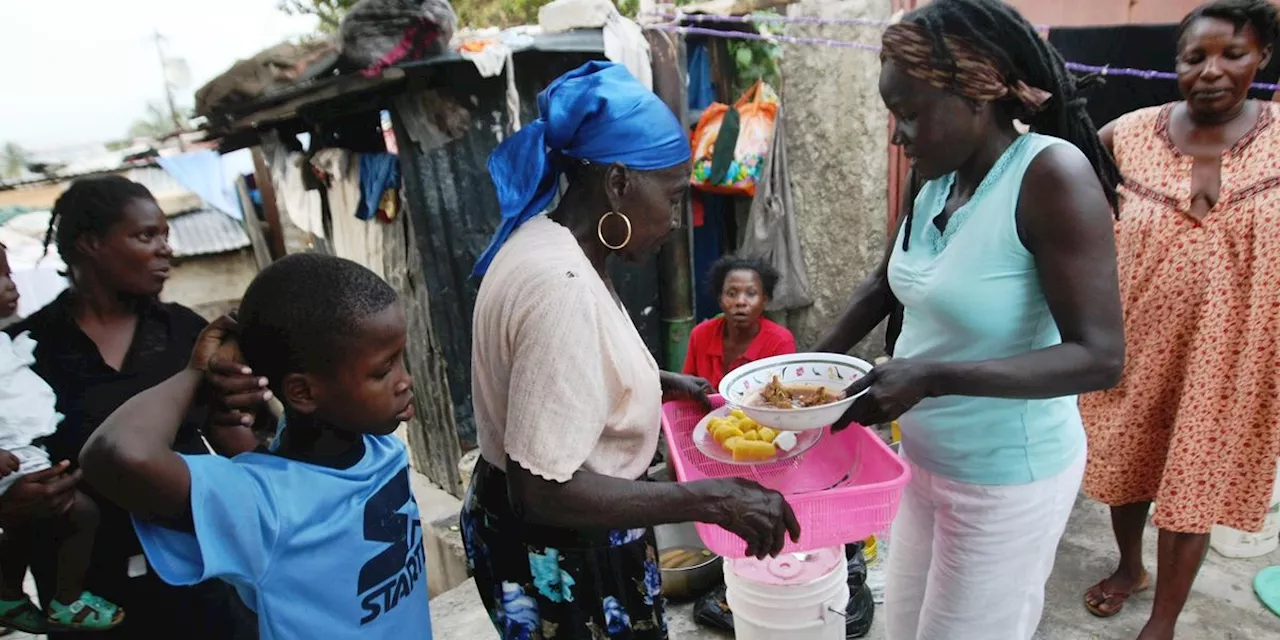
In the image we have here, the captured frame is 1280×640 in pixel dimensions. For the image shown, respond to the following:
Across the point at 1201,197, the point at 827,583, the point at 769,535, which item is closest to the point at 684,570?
the point at 827,583

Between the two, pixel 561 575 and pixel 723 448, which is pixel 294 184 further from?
pixel 561 575

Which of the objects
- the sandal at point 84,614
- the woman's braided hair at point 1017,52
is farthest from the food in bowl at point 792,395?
the sandal at point 84,614

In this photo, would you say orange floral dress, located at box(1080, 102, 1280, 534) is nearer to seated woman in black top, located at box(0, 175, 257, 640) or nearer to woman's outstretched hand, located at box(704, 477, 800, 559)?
woman's outstretched hand, located at box(704, 477, 800, 559)

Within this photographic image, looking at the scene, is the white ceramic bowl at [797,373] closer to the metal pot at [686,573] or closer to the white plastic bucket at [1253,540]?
the metal pot at [686,573]

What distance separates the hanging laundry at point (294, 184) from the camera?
5.18 m

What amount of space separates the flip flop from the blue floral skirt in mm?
2859

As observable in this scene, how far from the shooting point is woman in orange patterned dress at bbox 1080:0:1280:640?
2.39 m

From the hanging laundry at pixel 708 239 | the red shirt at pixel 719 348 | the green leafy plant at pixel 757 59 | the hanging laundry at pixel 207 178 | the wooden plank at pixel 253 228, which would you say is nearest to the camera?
the red shirt at pixel 719 348

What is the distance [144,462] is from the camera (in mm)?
1194

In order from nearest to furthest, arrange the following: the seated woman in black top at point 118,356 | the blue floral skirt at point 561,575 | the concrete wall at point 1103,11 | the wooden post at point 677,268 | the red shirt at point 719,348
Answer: the blue floral skirt at point 561,575
the seated woman in black top at point 118,356
the concrete wall at point 1103,11
the red shirt at point 719,348
the wooden post at point 677,268

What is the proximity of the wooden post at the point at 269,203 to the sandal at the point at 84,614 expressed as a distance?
6.33 m

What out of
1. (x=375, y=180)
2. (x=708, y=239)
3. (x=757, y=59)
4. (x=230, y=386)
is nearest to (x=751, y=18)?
(x=757, y=59)

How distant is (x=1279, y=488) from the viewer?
3.16 meters

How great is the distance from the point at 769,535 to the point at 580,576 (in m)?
0.47
